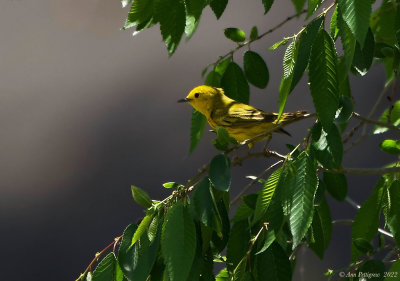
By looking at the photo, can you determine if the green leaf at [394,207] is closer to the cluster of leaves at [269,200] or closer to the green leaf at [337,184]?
the cluster of leaves at [269,200]

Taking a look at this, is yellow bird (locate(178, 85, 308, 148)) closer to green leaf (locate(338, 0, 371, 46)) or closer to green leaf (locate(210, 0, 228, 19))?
green leaf (locate(210, 0, 228, 19))

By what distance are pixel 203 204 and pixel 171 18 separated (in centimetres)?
38

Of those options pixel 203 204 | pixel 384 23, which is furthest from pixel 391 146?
pixel 203 204

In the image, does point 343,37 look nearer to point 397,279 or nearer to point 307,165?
point 307,165

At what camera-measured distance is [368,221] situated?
1.97 m

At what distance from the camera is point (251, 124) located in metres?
2.84

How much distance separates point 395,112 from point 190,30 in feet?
3.16

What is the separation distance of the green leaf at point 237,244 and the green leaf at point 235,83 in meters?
0.43

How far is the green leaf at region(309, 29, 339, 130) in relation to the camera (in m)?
1.49

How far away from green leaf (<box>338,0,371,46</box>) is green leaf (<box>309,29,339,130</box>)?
0.17 m

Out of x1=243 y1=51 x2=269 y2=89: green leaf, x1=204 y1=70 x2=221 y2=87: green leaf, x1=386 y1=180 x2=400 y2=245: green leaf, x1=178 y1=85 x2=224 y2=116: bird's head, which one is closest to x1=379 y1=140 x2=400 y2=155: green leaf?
x1=386 y1=180 x2=400 y2=245: green leaf

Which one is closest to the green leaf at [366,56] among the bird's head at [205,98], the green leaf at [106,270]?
the green leaf at [106,270]

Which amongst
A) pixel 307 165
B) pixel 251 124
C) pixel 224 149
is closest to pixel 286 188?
pixel 307 165

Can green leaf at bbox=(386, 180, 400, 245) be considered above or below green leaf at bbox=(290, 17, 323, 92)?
below
